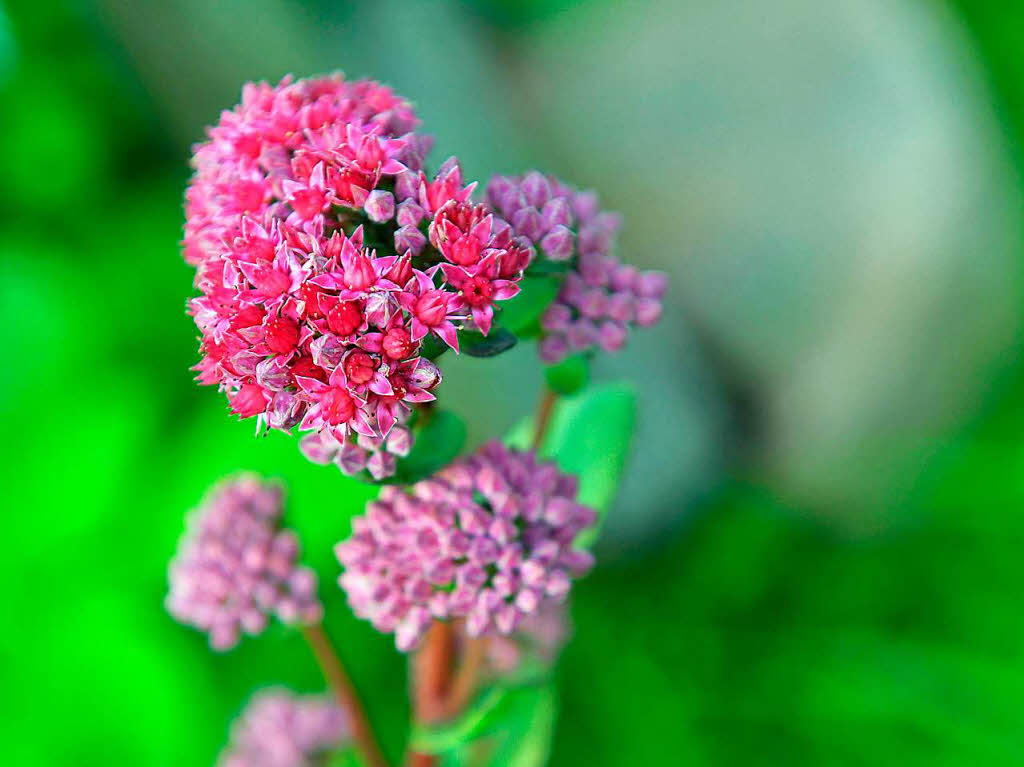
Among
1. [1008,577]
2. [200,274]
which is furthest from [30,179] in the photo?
[1008,577]

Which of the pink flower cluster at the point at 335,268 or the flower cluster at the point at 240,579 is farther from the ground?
the pink flower cluster at the point at 335,268

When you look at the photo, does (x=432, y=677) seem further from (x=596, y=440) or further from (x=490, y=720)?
(x=596, y=440)

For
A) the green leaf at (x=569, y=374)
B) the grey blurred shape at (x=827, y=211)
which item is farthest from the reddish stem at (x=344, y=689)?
the grey blurred shape at (x=827, y=211)

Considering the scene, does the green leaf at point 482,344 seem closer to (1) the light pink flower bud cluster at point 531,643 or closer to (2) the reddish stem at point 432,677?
(2) the reddish stem at point 432,677

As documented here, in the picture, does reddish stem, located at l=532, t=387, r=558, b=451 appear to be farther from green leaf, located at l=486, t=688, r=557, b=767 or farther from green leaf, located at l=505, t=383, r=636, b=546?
green leaf, located at l=486, t=688, r=557, b=767

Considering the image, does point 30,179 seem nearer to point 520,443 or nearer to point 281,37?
point 281,37

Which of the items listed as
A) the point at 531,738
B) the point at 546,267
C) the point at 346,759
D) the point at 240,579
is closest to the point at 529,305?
the point at 546,267
